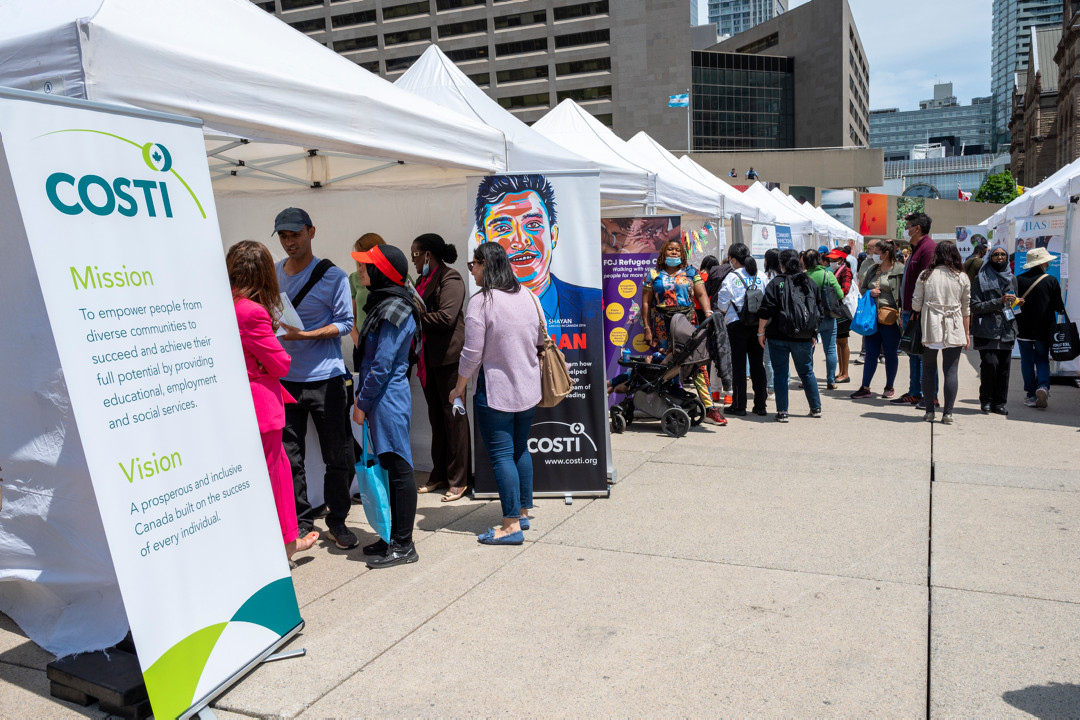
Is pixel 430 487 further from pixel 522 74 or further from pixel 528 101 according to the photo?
pixel 522 74

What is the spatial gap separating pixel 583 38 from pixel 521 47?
6.57 m

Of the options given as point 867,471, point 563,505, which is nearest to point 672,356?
point 867,471

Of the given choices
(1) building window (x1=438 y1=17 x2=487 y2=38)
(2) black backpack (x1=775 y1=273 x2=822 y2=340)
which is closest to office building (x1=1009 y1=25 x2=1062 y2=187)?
(1) building window (x1=438 y1=17 x2=487 y2=38)

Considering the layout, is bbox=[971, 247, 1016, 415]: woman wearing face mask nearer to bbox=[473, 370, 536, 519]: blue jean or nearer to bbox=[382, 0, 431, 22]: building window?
bbox=[473, 370, 536, 519]: blue jean

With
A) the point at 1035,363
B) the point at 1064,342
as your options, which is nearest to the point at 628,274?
the point at 1064,342

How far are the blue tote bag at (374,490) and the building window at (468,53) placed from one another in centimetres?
8308

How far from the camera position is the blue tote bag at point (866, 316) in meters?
10.1

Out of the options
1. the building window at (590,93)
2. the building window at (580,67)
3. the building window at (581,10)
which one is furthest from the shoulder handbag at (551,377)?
the building window at (581,10)

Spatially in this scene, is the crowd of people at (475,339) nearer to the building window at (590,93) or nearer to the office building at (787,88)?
the building window at (590,93)

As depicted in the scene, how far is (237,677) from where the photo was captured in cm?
316

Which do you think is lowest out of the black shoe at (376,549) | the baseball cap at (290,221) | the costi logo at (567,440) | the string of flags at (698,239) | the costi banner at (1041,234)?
the black shoe at (376,549)

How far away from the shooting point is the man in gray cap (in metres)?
4.59

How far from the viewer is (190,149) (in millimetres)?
3154

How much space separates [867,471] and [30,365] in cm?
567
